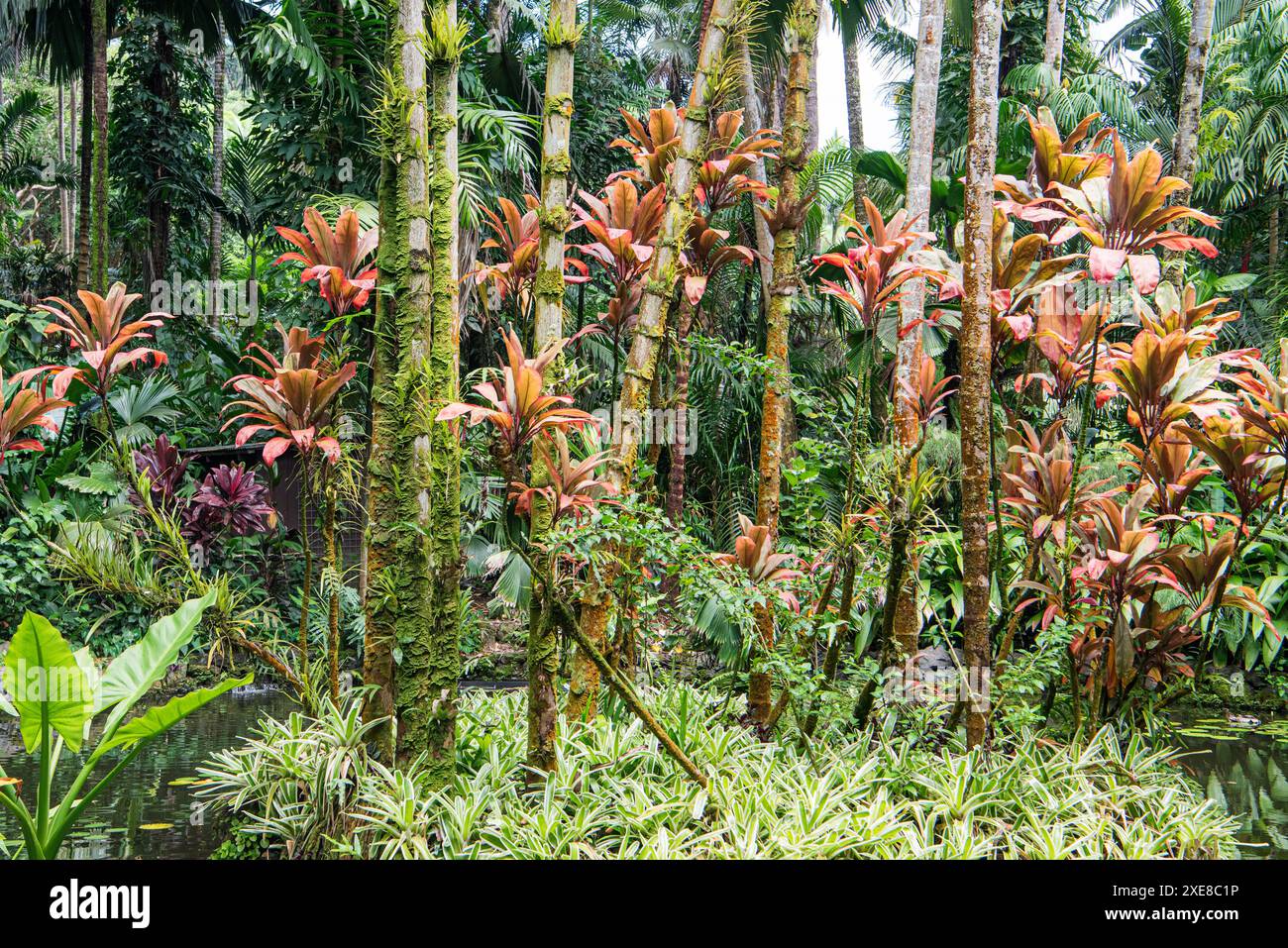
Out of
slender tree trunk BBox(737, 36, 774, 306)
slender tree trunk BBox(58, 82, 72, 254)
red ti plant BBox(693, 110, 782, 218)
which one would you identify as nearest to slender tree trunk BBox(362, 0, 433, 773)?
A: red ti plant BBox(693, 110, 782, 218)

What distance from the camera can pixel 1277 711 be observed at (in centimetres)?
578

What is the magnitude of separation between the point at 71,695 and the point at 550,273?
1.92m

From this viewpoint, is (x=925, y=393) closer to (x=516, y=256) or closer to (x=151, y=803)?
(x=516, y=256)

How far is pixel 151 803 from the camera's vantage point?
148 inches

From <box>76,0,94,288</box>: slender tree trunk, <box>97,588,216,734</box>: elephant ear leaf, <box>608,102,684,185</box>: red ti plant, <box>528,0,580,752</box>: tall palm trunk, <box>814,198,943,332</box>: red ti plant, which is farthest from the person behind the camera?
<box>76,0,94,288</box>: slender tree trunk

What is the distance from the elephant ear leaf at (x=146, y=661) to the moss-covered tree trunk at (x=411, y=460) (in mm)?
605

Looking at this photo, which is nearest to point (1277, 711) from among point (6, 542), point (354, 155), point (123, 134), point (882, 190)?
point (882, 190)

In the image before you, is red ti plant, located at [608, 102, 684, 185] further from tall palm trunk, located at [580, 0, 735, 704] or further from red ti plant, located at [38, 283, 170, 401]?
red ti plant, located at [38, 283, 170, 401]

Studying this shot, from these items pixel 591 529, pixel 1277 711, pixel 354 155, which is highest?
pixel 354 155

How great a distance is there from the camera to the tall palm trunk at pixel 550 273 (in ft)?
10.0

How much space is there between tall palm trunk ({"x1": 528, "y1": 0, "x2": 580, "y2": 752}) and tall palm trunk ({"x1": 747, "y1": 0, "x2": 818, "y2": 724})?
1.06m

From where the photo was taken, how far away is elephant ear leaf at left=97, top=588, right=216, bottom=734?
2590 millimetres
